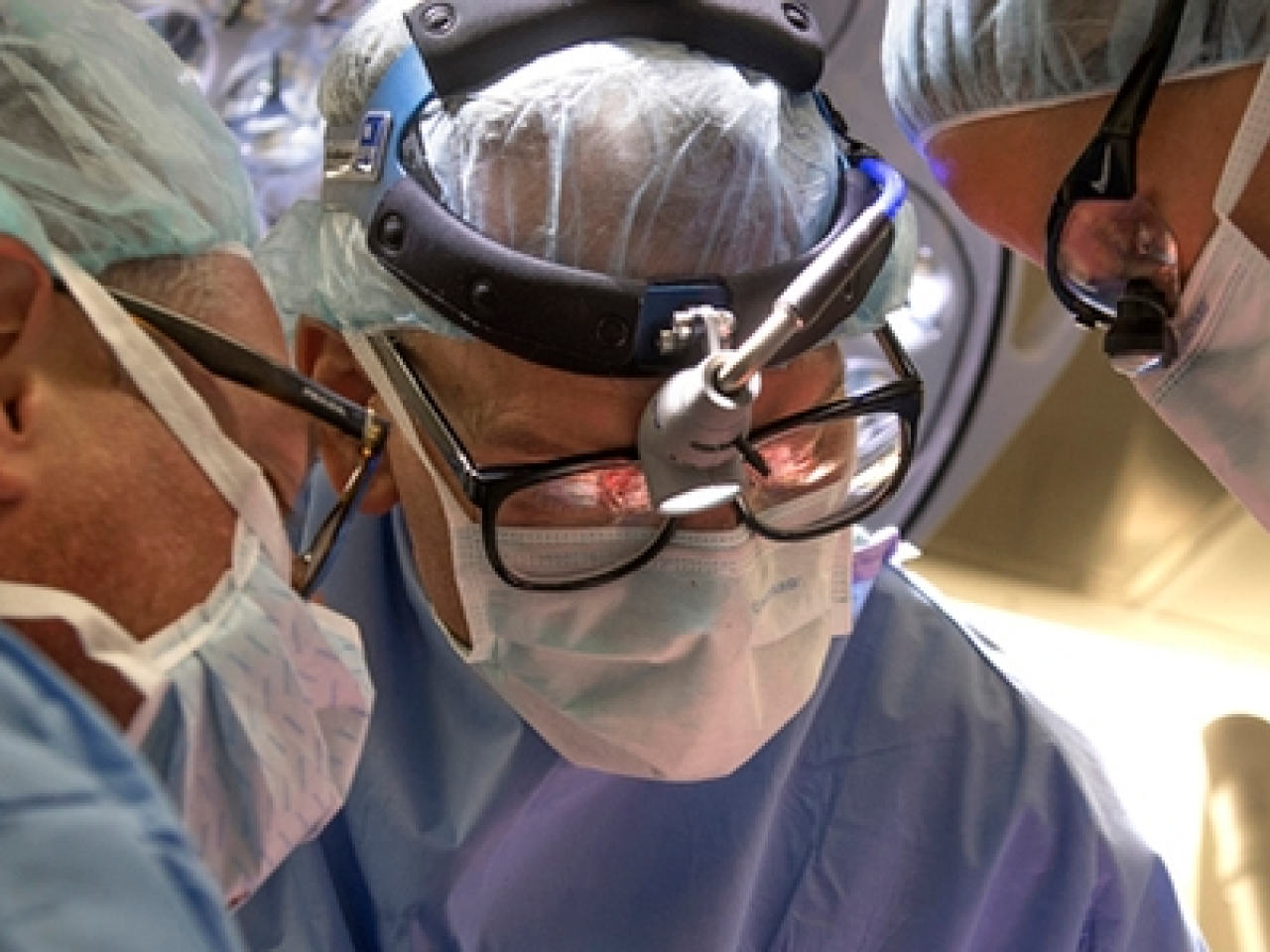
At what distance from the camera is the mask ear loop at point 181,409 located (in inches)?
27.4

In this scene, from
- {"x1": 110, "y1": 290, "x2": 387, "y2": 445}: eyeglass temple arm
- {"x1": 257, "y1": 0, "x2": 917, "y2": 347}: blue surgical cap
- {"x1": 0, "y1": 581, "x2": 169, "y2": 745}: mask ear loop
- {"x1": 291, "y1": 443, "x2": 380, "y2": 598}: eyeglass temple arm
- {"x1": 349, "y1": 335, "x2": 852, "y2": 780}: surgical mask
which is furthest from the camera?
{"x1": 349, "y1": 335, "x2": 852, "y2": 780}: surgical mask

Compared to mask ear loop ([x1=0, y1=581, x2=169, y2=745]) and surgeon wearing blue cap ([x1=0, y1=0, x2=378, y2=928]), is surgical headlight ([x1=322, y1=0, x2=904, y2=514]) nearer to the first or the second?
surgeon wearing blue cap ([x1=0, y1=0, x2=378, y2=928])

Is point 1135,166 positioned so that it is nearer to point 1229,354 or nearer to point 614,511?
point 1229,354

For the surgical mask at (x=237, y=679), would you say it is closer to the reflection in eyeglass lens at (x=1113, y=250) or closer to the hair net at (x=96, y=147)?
the hair net at (x=96, y=147)

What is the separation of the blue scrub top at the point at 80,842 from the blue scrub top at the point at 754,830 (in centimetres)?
78

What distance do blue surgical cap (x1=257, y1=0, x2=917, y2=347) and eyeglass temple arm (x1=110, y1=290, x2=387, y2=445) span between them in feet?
0.69

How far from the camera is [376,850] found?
3.82 ft

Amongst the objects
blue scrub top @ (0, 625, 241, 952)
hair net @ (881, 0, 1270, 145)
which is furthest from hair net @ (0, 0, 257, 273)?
hair net @ (881, 0, 1270, 145)

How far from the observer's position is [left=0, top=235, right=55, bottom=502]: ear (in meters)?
0.65

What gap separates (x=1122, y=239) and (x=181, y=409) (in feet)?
2.30

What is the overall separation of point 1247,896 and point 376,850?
1117 millimetres

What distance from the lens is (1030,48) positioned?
99 cm

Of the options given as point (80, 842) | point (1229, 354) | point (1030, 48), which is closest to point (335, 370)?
point (1030, 48)

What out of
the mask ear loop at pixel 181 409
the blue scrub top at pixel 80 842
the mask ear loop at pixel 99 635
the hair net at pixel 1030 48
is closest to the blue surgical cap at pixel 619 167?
the hair net at pixel 1030 48
